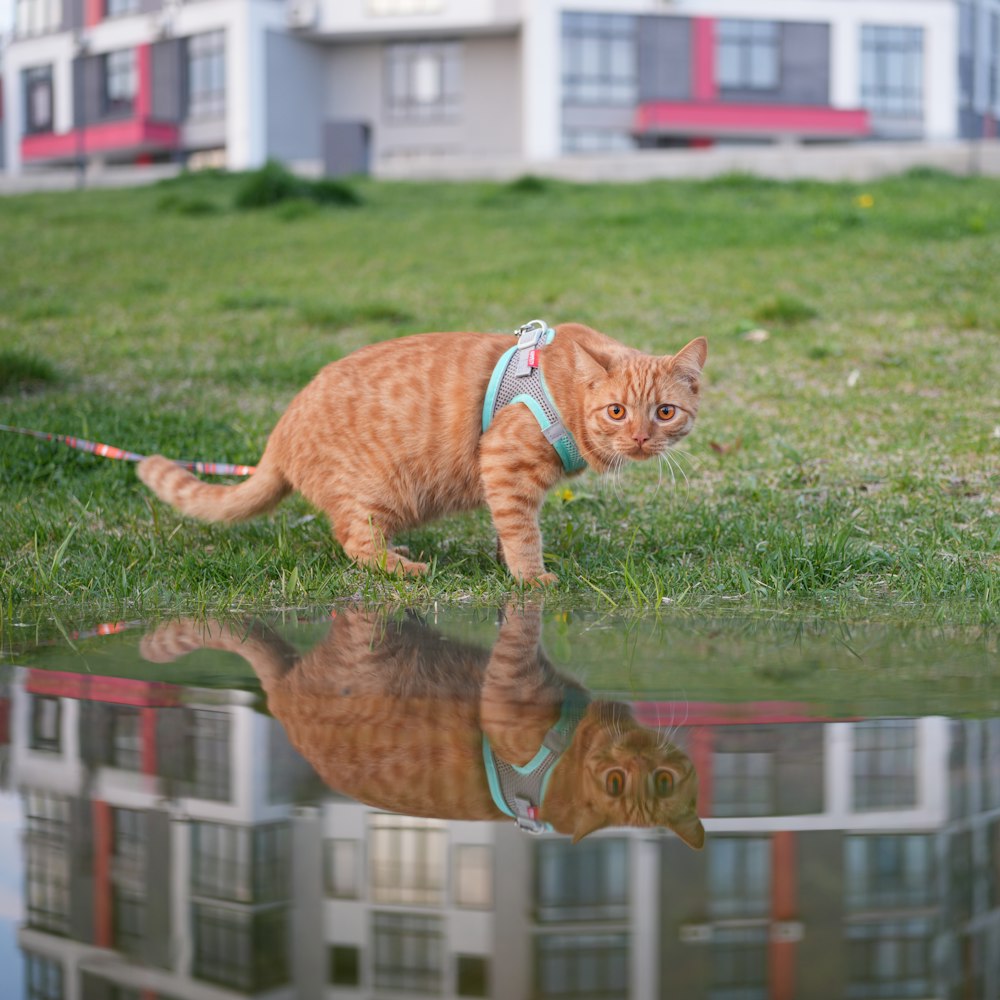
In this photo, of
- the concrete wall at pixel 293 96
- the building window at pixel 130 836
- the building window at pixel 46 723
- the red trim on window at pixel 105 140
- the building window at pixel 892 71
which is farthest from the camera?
the red trim on window at pixel 105 140

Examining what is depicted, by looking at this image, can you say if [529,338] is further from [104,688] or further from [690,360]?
[104,688]

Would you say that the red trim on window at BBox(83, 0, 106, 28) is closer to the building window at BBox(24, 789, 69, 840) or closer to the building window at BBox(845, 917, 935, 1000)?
the building window at BBox(24, 789, 69, 840)

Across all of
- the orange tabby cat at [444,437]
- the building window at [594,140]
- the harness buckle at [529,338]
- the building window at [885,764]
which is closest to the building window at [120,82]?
the building window at [594,140]

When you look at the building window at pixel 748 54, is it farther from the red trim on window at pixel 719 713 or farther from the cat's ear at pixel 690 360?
the red trim on window at pixel 719 713

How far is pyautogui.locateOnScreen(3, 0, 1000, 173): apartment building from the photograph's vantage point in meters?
40.4

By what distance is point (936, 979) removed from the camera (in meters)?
1.52

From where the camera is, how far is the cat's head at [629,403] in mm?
4031

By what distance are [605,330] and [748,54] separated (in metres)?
36.8

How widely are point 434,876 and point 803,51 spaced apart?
4452 centimetres

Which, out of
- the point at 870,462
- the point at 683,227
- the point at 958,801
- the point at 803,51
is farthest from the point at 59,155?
the point at 958,801

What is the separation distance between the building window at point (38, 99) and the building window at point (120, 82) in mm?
3608

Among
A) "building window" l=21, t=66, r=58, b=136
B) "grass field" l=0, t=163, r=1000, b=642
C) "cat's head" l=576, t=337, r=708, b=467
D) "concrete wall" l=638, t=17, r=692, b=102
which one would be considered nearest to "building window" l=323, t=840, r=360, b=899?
"grass field" l=0, t=163, r=1000, b=642

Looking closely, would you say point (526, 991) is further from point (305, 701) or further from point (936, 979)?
point (305, 701)

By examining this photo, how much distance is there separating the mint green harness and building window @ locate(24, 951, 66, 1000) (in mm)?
2637
